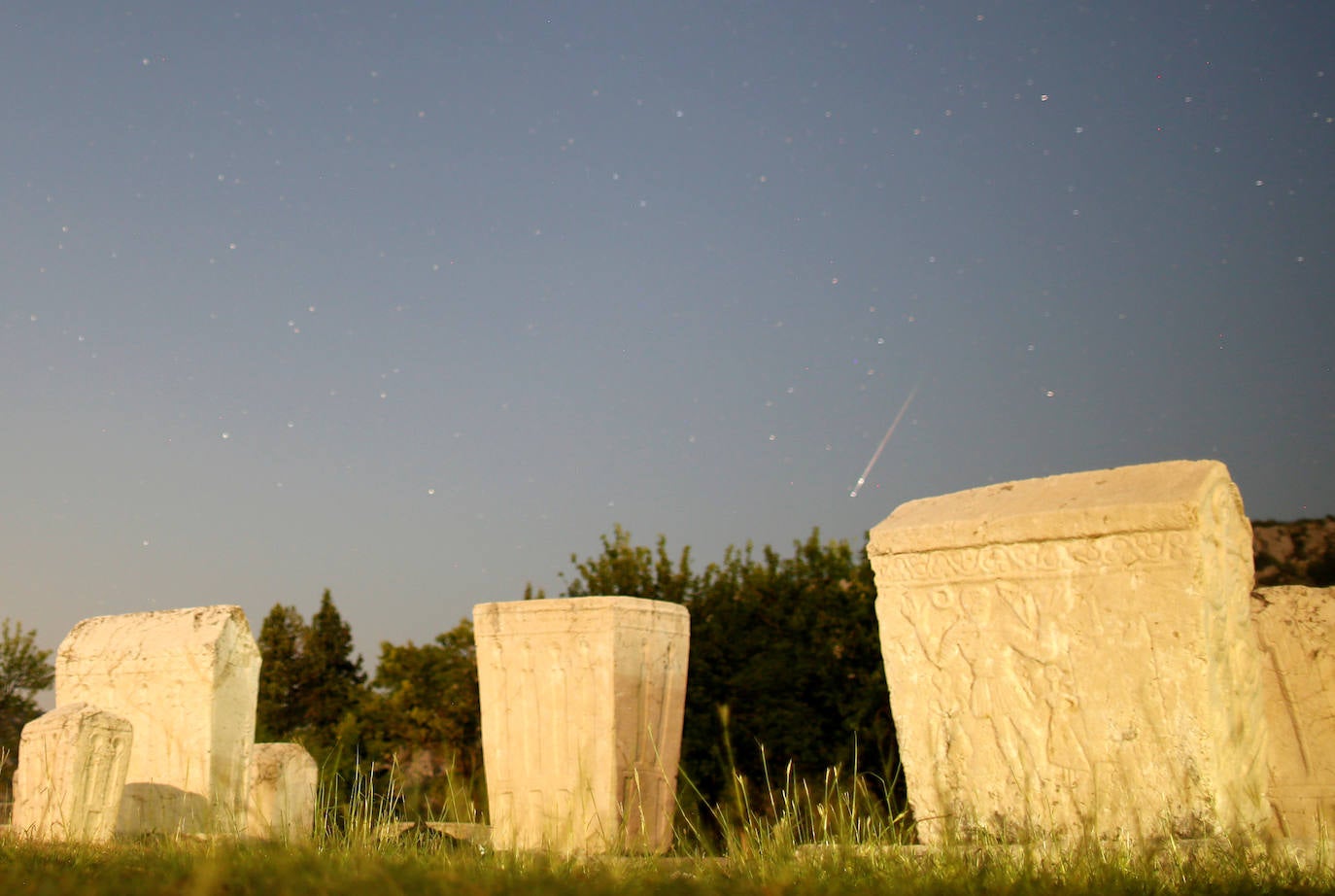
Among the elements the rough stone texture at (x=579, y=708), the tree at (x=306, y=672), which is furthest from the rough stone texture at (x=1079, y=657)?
the tree at (x=306, y=672)

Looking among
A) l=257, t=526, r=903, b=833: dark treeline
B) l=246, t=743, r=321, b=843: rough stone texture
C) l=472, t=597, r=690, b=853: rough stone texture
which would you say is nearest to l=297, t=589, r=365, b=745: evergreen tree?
l=257, t=526, r=903, b=833: dark treeline

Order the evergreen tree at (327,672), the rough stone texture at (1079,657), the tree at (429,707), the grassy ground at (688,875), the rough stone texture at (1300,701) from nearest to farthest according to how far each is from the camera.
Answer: the grassy ground at (688,875)
the rough stone texture at (1079,657)
the rough stone texture at (1300,701)
the tree at (429,707)
the evergreen tree at (327,672)

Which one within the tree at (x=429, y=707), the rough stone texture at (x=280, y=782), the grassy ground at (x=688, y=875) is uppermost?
the tree at (x=429, y=707)

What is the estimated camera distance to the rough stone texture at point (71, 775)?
7168 mm

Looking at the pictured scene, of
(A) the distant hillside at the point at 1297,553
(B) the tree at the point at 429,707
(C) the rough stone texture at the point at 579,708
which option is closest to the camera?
(C) the rough stone texture at the point at 579,708

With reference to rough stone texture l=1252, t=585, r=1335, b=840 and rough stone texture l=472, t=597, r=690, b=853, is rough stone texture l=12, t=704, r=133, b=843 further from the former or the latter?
rough stone texture l=1252, t=585, r=1335, b=840

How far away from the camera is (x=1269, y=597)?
19.5ft

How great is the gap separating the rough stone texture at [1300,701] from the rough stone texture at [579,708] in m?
3.17

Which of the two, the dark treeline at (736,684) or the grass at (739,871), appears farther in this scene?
the dark treeline at (736,684)

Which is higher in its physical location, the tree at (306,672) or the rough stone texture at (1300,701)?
the tree at (306,672)

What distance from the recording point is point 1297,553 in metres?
15.0

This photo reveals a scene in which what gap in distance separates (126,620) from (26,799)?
7.54 feet

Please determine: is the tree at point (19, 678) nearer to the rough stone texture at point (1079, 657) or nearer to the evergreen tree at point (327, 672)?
the evergreen tree at point (327, 672)

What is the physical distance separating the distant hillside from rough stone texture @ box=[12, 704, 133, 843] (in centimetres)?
1279
